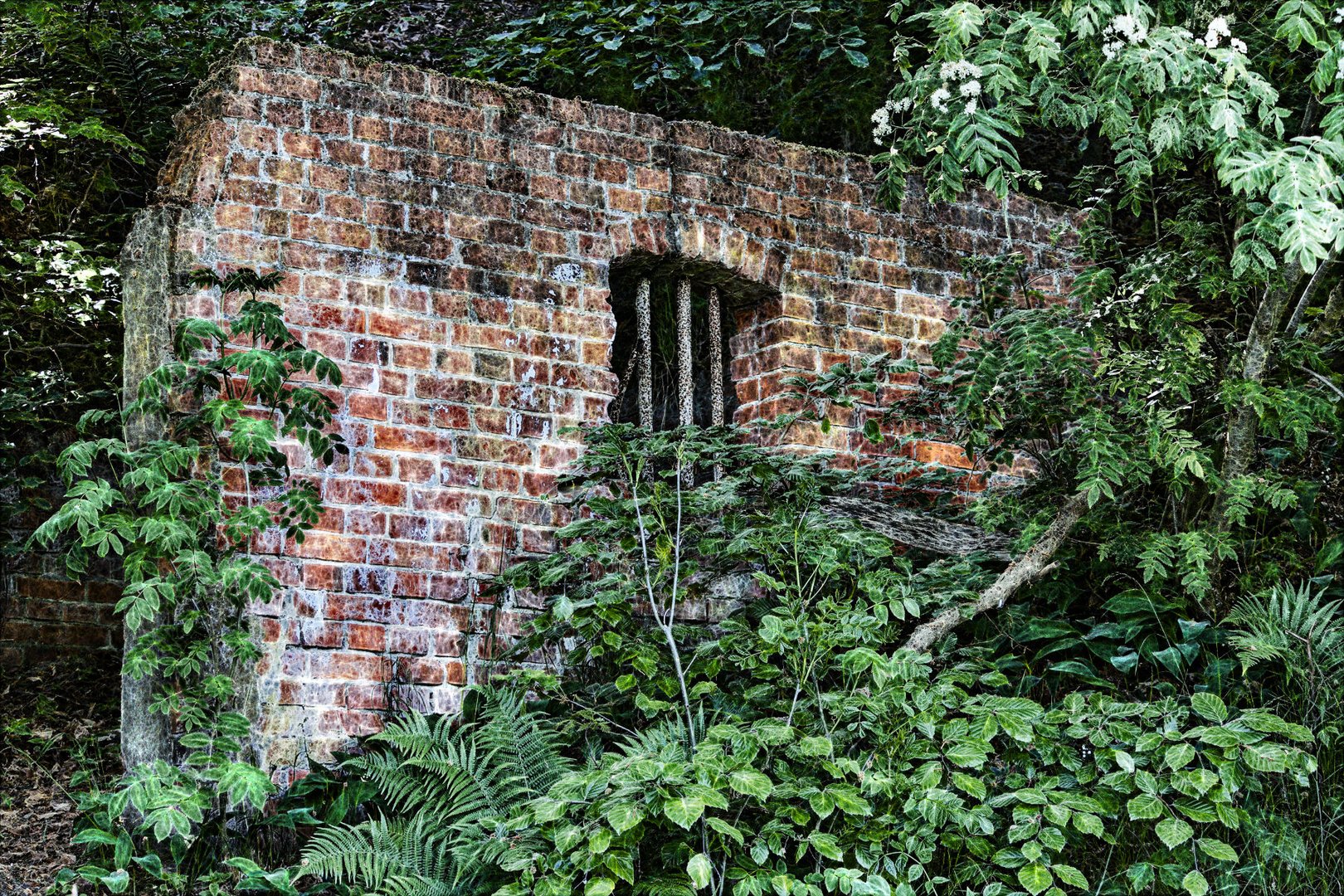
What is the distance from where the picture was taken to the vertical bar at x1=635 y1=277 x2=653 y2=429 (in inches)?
204

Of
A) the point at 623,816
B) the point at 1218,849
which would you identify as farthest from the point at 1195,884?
the point at 623,816

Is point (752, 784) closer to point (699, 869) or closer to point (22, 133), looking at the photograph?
point (699, 869)

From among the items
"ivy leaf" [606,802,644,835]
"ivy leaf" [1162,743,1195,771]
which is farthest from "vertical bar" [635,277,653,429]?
"ivy leaf" [1162,743,1195,771]

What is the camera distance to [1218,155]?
3.62 meters

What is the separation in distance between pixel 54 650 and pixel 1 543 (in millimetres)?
491

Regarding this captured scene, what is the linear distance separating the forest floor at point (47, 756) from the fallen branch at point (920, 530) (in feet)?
9.12

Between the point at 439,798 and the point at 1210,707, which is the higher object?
the point at 1210,707

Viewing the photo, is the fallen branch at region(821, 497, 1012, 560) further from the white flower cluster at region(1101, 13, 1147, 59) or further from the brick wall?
the white flower cluster at region(1101, 13, 1147, 59)

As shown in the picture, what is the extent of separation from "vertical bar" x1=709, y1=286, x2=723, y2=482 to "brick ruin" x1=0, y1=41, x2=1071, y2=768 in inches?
2.7

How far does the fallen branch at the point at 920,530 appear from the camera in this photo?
4.83 metres

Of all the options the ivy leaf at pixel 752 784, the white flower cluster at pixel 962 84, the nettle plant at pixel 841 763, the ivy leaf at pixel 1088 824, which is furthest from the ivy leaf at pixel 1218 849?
the white flower cluster at pixel 962 84

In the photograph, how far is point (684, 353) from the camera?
527 centimetres

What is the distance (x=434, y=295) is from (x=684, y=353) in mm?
1122

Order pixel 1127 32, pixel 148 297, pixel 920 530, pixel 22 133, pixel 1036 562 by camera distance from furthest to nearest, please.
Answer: pixel 22 133 → pixel 920 530 → pixel 1036 562 → pixel 148 297 → pixel 1127 32
